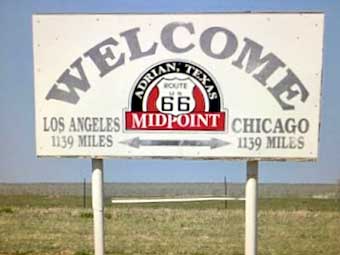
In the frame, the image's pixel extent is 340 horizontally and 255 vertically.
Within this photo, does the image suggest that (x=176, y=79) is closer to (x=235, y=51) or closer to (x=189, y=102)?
(x=189, y=102)

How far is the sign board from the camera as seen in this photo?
14.8ft

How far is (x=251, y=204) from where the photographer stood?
4.66 meters

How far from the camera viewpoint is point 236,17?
452cm

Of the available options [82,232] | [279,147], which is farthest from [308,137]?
[82,232]

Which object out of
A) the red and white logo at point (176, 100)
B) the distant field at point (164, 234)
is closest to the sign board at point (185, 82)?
the red and white logo at point (176, 100)

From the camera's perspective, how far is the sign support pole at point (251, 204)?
15.3 ft

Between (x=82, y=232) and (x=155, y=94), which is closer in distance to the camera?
(x=155, y=94)

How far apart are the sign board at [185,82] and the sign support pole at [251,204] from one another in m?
0.15

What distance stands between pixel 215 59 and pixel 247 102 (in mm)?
420

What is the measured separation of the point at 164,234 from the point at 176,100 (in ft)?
27.0

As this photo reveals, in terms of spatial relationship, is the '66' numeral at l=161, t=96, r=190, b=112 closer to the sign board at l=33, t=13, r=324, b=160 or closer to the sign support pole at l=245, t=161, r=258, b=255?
the sign board at l=33, t=13, r=324, b=160

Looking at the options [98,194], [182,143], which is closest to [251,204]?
[182,143]

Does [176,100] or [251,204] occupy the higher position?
[176,100]

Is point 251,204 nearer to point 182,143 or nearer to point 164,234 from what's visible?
point 182,143
